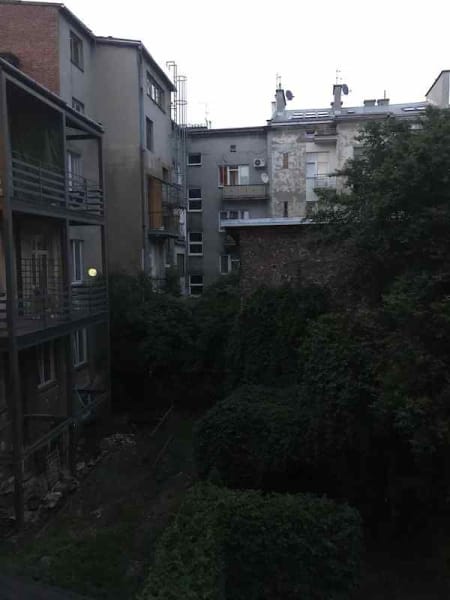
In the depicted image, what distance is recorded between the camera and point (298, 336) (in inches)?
566

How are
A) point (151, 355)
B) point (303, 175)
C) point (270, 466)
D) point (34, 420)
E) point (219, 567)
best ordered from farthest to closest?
point (303, 175)
point (151, 355)
point (34, 420)
point (270, 466)
point (219, 567)

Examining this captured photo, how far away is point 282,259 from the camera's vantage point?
15.4 m

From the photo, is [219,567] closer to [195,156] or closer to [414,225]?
[414,225]

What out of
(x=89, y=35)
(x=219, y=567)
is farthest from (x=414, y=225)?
(x=89, y=35)

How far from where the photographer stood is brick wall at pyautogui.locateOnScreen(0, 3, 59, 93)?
17203mm

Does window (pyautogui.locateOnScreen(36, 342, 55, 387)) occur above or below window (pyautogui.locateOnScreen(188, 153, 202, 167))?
below

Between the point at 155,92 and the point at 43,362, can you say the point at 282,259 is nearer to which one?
the point at 43,362

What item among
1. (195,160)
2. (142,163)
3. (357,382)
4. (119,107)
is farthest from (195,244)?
(357,382)

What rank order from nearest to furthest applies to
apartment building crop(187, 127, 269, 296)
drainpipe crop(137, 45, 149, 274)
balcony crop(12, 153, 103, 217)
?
balcony crop(12, 153, 103, 217) < drainpipe crop(137, 45, 149, 274) < apartment building crop(187, 127, 269, 296)

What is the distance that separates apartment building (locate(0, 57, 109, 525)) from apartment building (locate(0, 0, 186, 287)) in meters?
2.42

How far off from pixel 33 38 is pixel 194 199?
51.5ft

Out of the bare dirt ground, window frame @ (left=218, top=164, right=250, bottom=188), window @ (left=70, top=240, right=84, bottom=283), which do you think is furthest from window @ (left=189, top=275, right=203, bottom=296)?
the bare dirt ground

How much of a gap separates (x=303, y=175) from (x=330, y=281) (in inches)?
665

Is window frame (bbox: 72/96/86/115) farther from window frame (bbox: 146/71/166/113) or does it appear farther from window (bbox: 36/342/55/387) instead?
window (bbox: 36/342/55/387)
